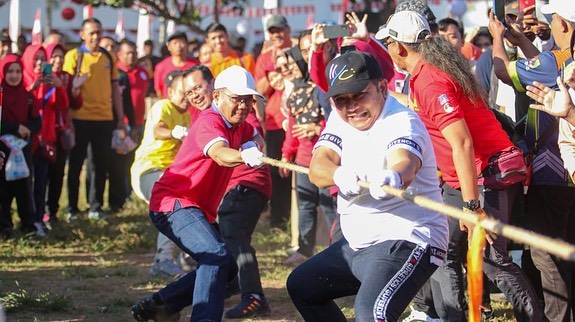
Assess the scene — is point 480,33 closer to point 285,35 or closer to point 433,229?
point 285,35

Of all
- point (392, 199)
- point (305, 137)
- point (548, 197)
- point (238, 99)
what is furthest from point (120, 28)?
point (392, 199)

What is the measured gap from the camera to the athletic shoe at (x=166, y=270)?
8.84 meters

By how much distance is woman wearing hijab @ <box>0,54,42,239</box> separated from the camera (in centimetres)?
1040

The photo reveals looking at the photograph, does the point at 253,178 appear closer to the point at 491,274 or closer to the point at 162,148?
the point at 162,148

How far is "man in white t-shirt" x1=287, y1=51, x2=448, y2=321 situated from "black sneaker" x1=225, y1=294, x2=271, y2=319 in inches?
87.6

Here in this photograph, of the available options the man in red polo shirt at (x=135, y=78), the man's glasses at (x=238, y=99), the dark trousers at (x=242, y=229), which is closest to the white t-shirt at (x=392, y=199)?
the man's glasses at (x=238, y=99)

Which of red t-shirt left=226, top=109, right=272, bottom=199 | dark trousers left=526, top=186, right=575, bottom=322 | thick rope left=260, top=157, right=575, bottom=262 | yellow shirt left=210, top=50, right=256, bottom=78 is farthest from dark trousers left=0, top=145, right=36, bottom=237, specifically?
thick rope left=260, top=157, right=575, bottom=262

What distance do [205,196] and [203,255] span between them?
469 mm

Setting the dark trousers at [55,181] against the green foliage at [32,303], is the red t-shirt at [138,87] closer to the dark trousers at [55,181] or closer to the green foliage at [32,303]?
the dark trousers at [55,181]

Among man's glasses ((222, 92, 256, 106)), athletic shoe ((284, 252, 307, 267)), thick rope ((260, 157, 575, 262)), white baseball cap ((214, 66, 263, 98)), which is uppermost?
white baseball cap ((214, 66, 263, 98))

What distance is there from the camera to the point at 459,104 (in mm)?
5750

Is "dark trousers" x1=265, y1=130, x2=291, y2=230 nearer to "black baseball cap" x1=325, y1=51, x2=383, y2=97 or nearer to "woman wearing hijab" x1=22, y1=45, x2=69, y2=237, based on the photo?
"woman wearing hijab" x1=22, y1=45, x2=69, y2=237

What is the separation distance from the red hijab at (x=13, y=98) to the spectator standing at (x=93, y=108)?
1524 mm

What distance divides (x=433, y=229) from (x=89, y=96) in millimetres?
8056
